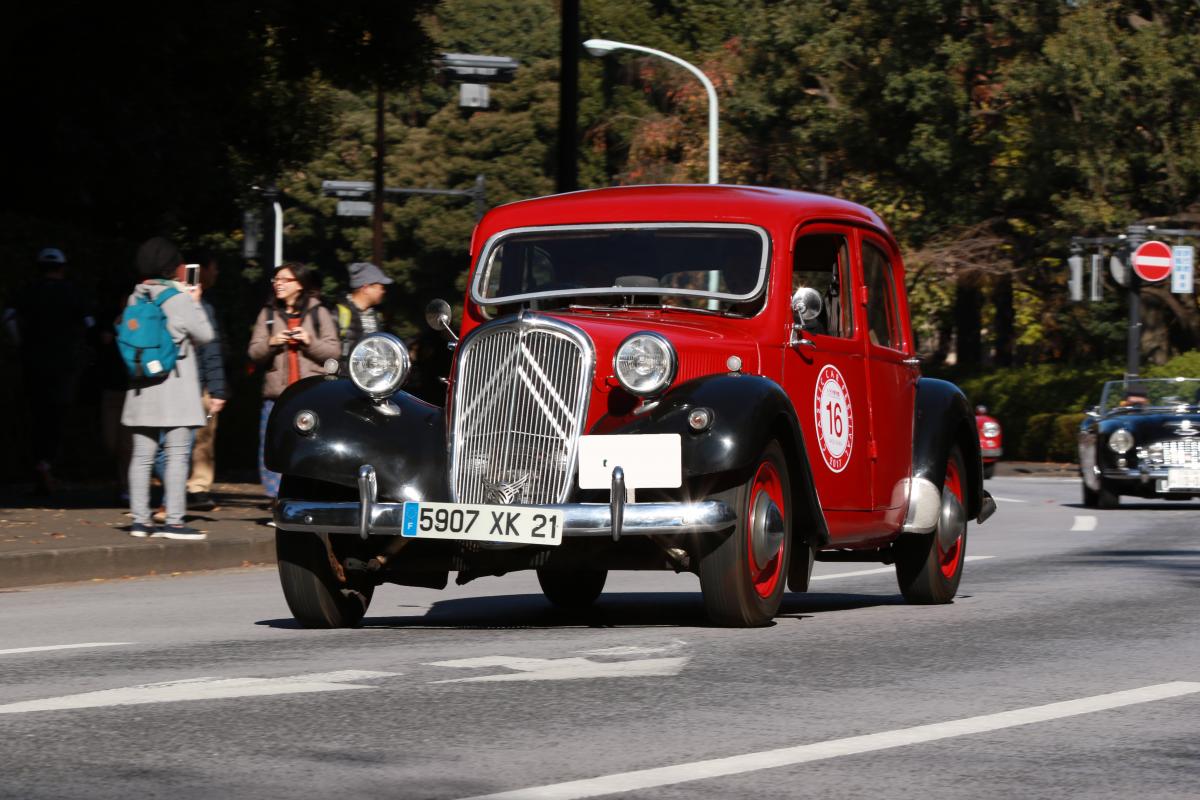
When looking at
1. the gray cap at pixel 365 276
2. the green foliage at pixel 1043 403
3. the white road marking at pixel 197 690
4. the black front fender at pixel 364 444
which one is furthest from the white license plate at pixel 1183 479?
the green foliage at pixel 1043 403

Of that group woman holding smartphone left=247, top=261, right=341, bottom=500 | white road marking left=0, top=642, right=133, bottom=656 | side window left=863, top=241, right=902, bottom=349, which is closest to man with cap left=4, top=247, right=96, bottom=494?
woman holding smartphone left=247, top=261, right=341, bottom=500

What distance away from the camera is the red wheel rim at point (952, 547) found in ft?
36.4

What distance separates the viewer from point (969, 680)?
738 centimetres

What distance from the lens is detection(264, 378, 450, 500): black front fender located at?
8969 mm

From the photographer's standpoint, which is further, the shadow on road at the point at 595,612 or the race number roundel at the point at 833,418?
the race number roundel at the point at 833,418

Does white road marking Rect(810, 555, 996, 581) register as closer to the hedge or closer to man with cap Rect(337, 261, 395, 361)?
man with cap Rect(337, 261, 395, 361)

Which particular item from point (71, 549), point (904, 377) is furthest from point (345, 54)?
point (904, 377)

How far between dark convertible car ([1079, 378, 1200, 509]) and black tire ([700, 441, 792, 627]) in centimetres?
1406

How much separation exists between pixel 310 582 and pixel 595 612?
5.81 feet

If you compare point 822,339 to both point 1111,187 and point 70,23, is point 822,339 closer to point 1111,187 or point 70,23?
point 70,23

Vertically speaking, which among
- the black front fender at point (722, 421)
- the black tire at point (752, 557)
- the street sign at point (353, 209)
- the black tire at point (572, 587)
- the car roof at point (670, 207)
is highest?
the street sign at point (353, 209)

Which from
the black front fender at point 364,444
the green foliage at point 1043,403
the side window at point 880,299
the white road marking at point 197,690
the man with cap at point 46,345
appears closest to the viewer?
the white road marking at point 197,690

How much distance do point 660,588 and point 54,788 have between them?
7.35m

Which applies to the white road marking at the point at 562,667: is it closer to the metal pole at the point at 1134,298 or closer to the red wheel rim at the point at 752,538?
the red wheel rim at the point at 752,538
